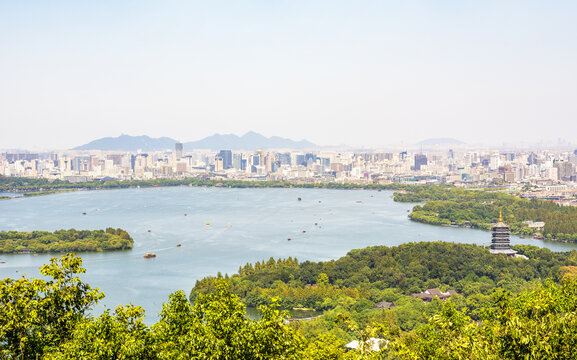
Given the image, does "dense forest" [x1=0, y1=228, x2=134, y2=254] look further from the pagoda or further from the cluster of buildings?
the cluster of buildings

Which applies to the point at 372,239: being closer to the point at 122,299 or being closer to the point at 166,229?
the point at 166,229

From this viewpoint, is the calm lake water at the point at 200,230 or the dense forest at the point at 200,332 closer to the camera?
the dense forest at the point at 200,332

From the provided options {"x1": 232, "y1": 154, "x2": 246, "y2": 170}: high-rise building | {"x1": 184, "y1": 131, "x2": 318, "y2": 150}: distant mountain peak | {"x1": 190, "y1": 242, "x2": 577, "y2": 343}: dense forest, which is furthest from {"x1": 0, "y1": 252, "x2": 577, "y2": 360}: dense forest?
{"x1": 184, "y1": 131, "x2": 318, "y2": 150}: distant mountain peak

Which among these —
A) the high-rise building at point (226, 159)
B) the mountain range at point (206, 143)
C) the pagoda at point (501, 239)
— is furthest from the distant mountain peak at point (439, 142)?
the pagoda at point (501, 239)

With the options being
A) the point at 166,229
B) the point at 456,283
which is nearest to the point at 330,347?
the point at 456,283

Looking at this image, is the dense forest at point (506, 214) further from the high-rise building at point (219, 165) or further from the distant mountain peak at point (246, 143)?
the distant mountain peak at point (246, 143)
